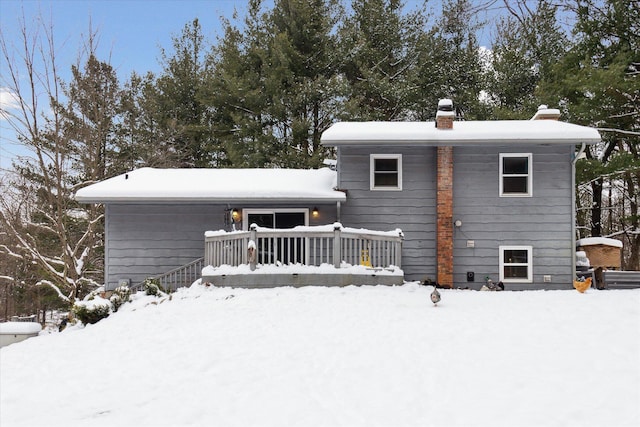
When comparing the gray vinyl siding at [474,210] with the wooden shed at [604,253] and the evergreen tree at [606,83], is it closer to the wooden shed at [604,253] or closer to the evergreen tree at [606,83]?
the wooden shed at [604,253]

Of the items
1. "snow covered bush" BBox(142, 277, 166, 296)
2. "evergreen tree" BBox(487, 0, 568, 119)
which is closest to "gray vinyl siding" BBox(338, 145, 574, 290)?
"snow covered bush" BBox(142, 277, 166, 296)

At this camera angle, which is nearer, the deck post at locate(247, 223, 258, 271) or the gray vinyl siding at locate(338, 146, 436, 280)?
the deck post at locate(247, 223, 258, 271)

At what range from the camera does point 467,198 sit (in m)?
12.0

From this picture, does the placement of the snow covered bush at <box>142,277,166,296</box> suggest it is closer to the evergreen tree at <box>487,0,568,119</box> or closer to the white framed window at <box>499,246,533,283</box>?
the white framed window at <box>499,246,533,283</box>

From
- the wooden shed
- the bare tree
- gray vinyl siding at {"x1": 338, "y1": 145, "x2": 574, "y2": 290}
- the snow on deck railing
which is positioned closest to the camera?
the snow on deck railing

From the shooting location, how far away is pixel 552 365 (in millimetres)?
5129

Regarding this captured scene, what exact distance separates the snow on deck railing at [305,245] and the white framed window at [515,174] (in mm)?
3519

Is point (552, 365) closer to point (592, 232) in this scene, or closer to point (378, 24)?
point (592, 232)

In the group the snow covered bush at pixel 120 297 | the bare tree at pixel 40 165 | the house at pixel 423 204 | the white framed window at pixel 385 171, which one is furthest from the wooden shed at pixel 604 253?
the bare tree at pixel 40 165

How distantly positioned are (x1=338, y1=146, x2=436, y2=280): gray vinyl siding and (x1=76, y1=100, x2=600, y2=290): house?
3cm

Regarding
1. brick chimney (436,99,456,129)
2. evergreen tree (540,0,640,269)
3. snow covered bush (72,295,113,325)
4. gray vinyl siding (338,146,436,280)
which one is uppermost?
evergreen tree (540,0,640,269)

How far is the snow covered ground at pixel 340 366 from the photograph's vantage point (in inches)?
165

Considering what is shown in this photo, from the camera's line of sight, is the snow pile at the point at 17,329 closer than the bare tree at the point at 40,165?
Yes

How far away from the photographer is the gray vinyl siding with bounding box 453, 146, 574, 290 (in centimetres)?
1177
